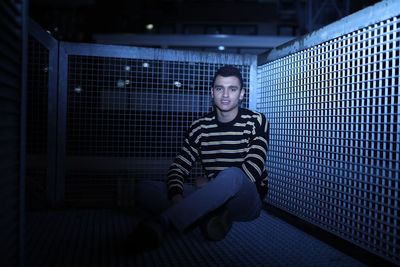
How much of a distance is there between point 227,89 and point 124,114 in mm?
1097

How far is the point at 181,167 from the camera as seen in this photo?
3350mm

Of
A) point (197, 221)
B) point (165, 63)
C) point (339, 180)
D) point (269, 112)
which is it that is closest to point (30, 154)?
point (165, 63)

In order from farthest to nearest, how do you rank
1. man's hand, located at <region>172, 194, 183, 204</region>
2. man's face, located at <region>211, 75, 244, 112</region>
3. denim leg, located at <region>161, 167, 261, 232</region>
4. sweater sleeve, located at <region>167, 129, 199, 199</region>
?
man's face, located at <region>211, 75, 244, 112</region>
sweater sleeve, located at <region>167, 129, 199, 199</region>
man's hand, located at <region>172, 194, 183, 204</region>
denim leg, located at <region>161, 167, 261, 232</region>

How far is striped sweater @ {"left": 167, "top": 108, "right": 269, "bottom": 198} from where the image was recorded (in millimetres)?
3293

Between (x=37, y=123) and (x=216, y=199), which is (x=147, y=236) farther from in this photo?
(x=37, y=123)

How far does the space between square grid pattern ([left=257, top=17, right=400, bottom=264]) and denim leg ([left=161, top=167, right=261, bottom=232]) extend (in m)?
0.50

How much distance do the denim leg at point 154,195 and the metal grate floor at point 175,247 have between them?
0.60 feet

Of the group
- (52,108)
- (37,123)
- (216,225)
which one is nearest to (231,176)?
(216,225)

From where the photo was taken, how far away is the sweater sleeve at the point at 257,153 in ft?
10.4

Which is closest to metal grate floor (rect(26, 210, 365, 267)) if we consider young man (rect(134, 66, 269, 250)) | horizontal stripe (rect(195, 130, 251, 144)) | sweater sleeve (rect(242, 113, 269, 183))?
young man (rect(134, 66, 269, 250))

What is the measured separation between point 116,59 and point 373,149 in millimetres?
2547

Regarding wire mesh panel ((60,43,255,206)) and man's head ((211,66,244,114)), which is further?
wire mesh panel ((60,43,255,206))

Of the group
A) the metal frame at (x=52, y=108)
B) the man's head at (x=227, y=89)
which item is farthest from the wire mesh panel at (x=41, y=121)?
the man's head at (x=227, y=89)

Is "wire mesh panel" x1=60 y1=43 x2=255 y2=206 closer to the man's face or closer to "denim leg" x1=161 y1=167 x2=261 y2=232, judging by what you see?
the man's face
